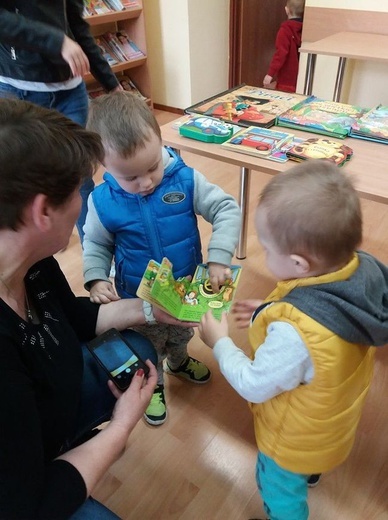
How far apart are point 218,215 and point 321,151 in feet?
1.51

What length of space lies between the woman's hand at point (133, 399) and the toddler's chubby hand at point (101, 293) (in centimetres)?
23

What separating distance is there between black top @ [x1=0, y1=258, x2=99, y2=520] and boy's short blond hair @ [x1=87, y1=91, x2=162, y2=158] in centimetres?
33

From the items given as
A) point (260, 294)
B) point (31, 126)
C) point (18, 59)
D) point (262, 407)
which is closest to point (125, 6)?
point (18, 59)

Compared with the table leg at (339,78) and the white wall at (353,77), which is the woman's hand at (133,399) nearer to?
the table leg at (339,78)

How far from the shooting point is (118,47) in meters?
3.52

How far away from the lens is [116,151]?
1028 millimetres

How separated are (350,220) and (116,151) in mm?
588

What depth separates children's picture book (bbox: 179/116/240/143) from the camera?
1.52 m

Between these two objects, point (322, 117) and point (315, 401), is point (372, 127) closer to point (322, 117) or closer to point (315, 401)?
point (322, 117)

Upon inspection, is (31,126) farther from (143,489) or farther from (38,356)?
(143,489)

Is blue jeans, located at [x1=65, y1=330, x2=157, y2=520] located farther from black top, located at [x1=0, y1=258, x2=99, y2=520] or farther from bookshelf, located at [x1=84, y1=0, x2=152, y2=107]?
bookshelf, located at [x1=84, y1=0, x2=152, y2=107]

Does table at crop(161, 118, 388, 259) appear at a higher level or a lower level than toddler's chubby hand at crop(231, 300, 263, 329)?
higher

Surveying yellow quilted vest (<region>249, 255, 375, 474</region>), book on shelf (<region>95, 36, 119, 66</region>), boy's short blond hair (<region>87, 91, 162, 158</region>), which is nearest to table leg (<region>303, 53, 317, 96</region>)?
book on shelf (<region>95, 36, 119, 66</region>)

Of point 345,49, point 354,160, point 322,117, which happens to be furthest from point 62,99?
point 345,49
